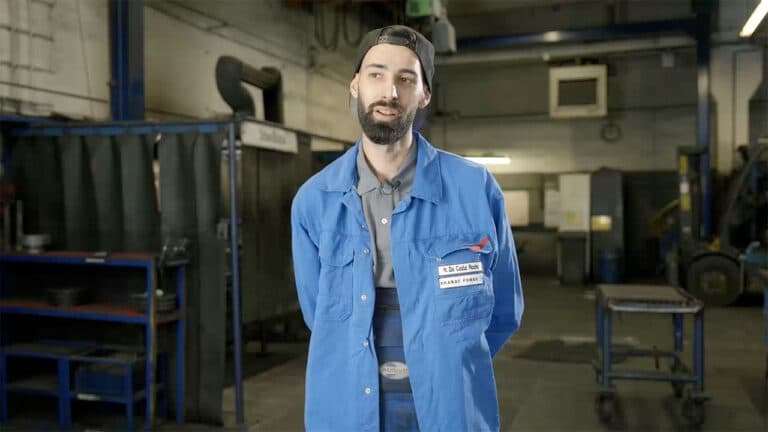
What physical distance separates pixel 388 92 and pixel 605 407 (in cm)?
396

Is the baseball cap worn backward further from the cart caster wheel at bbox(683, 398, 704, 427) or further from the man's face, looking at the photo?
the cart caster wheel at bbox(683, 398, 704, 427)

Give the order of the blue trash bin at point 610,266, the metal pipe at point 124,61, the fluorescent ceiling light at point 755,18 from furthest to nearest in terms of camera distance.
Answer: the blue trash bin at point 610,266
the metal pipe at point 124,61
the fluorescent ceiling light at point 755,18

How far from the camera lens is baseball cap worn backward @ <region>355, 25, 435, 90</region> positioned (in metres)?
1.85

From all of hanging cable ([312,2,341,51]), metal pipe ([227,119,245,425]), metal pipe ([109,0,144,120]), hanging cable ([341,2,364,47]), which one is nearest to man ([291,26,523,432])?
metal pipe ([227,119,245,425])

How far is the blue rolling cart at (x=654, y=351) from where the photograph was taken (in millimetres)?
4543

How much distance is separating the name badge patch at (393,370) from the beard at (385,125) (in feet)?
1.97

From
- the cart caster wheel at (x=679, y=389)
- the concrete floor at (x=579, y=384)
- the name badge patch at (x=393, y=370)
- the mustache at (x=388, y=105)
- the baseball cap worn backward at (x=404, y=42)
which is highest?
the baseball cap worn backward at (x=404, y=42)

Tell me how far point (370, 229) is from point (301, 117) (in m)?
7.61

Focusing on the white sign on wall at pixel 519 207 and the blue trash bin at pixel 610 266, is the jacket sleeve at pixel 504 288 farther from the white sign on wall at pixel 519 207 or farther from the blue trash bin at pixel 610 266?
→ the white sign on wall at pixel 519 207

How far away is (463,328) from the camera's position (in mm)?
1774

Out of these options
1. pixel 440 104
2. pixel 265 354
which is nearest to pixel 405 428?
pixel 265 354

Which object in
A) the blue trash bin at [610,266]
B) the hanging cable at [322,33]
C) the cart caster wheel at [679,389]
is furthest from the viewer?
the blue trash bin at [610,266]

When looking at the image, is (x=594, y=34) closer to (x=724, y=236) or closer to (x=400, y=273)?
(x=724, y=236)

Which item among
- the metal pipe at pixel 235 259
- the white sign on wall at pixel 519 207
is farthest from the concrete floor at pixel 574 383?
the white sign on wall at pixel 519 207
